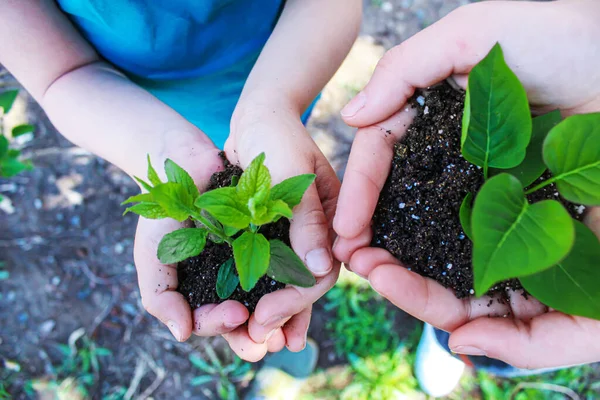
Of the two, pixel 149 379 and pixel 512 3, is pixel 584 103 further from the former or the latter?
pixel 149 379

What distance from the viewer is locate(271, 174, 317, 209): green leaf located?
4.33ft

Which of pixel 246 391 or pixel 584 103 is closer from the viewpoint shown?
pixel 584 103

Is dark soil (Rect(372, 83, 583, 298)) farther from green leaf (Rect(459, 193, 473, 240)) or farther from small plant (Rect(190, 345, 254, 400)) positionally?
small plant (Rect(190, 345, 254, 400))

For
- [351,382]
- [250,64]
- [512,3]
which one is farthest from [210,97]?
[351,382]

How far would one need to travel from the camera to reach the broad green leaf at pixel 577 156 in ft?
4.06

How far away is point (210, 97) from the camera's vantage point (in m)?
2.28

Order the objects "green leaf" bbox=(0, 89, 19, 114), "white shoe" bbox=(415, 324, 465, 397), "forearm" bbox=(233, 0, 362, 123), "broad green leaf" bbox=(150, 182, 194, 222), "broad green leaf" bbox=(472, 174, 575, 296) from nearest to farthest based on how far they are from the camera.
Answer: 1. "broad green leaf" bbox=(472, 174, 575, 296)
2. "broad green leaf" bbox=(150, 182, 194, 222)
3. "forearm" bbox=(233, 0, 362, 123)
4. "green leaf" bbox=(0, 89, 19, 114)
5. "white shoe" bbox=(415, 324, 465, 397)

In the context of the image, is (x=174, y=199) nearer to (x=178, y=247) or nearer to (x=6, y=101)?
(x=178, y=247)

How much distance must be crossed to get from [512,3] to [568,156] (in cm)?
65

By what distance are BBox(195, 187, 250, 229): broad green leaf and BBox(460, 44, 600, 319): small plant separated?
60cm

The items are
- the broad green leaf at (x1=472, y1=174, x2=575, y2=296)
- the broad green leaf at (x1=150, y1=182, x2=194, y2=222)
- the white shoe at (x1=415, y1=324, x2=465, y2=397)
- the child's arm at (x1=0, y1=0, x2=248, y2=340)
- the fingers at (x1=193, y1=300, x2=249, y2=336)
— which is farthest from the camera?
the white shoe at (x1=415, y1=324, x2=465, y2=397)

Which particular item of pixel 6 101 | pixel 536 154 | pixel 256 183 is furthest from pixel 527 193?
pixel 6 101

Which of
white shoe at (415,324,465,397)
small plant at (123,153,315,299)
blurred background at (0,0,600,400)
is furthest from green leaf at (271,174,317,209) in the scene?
blurred background at (0,0,600,400)

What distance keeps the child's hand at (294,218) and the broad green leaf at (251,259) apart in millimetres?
193
